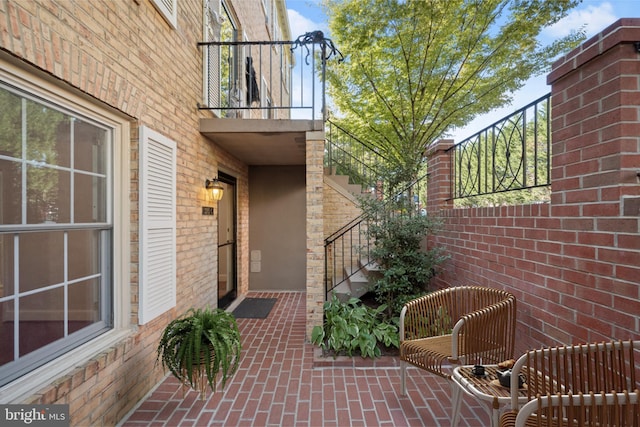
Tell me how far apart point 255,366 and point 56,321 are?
5.95ft

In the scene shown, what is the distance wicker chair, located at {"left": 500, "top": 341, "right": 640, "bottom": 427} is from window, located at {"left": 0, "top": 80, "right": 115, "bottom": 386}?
2532 millimetres

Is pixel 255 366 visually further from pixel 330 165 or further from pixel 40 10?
pixel 330 165

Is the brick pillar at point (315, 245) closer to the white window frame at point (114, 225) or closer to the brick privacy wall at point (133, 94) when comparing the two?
the brick privacy wall at point (133, 94)

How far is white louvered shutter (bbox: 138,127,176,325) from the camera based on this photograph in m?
2.51

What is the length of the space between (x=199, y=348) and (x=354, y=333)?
1707 millimetres

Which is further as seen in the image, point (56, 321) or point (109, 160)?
point (109, 160)

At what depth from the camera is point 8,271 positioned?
5.26ft

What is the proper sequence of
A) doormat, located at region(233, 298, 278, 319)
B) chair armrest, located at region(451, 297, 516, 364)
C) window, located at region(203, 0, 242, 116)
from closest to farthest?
chair armrest, located at region(451, 297, 516, 364)
window, located at region(203, 0, 242, 116)
doormat, located at region(233, 298, 278, 319)

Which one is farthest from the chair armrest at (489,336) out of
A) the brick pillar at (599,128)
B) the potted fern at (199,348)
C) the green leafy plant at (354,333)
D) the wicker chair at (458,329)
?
the potted fern at (199,348)

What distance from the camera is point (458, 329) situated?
223cm

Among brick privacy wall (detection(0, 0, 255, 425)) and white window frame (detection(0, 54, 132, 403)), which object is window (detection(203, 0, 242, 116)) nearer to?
brick privacy wall (detection(0, 0, 255, 425))

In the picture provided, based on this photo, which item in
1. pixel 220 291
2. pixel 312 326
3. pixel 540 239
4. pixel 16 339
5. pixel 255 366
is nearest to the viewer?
pixel 16 339

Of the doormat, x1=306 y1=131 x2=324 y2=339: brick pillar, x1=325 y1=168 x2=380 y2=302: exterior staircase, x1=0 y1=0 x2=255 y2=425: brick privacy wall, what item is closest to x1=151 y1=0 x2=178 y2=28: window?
x1=0 y1=0 x2=255 y2=425: brick privacy wall

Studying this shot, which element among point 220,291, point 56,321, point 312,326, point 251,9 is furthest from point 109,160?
point 251,9
